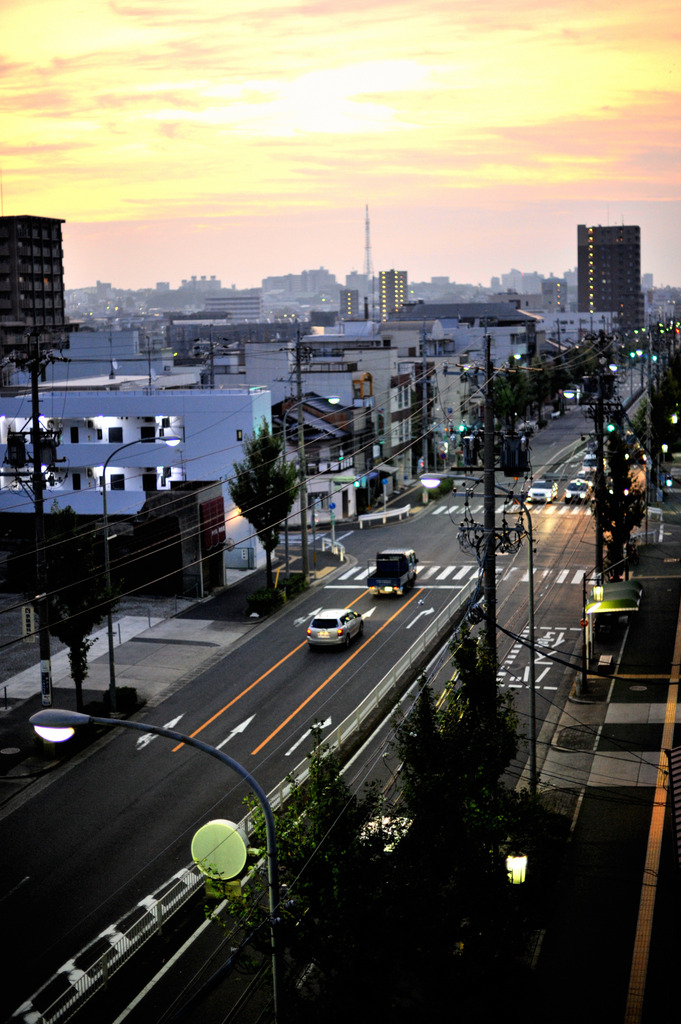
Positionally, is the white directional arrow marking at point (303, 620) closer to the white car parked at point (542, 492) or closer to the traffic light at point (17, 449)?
the traffic light at point (17, 449)

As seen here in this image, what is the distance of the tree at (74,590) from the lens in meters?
31.4

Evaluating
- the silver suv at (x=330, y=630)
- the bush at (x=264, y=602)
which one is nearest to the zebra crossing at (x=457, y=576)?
the bush at (x=264, y=602)

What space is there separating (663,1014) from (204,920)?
840cm

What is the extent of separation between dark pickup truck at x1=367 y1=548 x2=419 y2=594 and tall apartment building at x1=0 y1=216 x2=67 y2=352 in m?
105

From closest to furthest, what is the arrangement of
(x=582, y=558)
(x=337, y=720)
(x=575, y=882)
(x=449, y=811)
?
1. (x=449, y=811)
2. (x=575, y=882)
3. (x=337, y=720)
4. (x=582, y=558)

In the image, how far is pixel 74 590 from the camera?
3153 cm

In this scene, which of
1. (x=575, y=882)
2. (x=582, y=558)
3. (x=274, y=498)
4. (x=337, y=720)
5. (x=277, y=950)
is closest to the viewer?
(x=277, y=950)

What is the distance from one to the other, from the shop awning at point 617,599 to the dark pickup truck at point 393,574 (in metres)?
8.99

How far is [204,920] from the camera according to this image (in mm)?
20891

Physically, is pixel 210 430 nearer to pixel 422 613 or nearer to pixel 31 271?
pixel 422 613

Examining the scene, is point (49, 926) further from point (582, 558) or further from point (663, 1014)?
point (582, 558)

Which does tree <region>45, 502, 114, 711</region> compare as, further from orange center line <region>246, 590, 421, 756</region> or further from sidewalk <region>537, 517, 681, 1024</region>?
sidewalk <region>537, 517, 681, 1024</region>

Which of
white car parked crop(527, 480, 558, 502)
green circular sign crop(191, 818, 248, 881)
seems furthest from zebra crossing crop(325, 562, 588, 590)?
green circular sign crop(191, 818, 248, 881)

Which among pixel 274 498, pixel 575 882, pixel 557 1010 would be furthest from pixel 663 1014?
pixel 274 498
